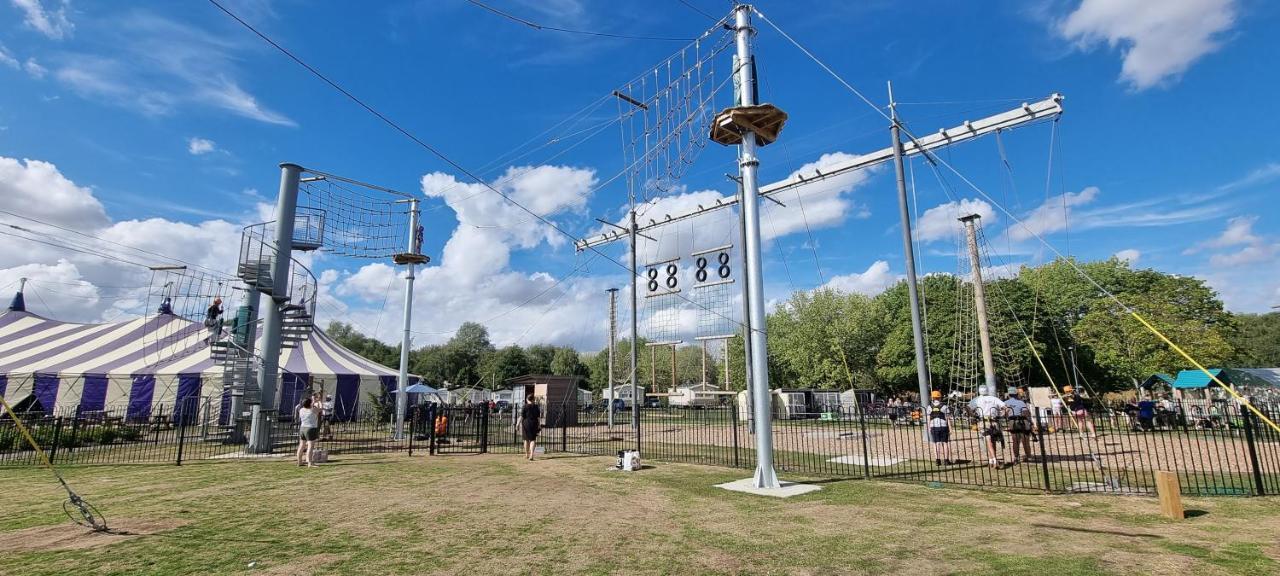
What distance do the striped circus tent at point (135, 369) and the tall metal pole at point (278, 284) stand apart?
7.28m

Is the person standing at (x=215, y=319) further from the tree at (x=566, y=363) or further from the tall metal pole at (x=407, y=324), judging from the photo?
the tree at (x=566, y=363)

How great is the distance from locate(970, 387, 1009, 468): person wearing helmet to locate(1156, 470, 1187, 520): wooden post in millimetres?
3670

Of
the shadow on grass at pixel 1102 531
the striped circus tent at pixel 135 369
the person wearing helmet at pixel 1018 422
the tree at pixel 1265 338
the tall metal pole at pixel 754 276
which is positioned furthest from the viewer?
the tree at pixel 1265 338

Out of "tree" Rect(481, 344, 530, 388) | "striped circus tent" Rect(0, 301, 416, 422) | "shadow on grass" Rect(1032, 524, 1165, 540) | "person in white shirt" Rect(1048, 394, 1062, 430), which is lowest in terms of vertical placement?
"shadow on grass" Rect(1032, 524, 1165, 540)

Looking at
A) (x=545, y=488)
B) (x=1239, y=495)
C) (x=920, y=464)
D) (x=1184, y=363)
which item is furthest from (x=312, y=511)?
(x=1184, y=363)

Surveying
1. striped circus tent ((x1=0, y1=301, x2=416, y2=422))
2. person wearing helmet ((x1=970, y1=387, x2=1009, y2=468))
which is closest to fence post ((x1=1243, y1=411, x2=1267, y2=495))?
person wearing helmet ((x1=970, y1=387, x2=1009, y2=468))

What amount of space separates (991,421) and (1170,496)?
14.4 ft

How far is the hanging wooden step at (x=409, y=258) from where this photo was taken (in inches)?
820

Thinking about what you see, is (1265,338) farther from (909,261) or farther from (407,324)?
(407,324)

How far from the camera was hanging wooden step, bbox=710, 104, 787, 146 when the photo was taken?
33.5 feet

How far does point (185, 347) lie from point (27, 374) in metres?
5.62

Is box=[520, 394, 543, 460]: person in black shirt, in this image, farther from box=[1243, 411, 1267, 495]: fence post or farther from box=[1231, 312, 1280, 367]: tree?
box=[1231, 312, 1280, 367]: tree

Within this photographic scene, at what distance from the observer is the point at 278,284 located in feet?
57.1

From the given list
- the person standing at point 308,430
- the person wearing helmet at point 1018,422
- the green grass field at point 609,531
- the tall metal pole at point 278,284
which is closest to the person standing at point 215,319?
the tall metal pole at point 278,284
